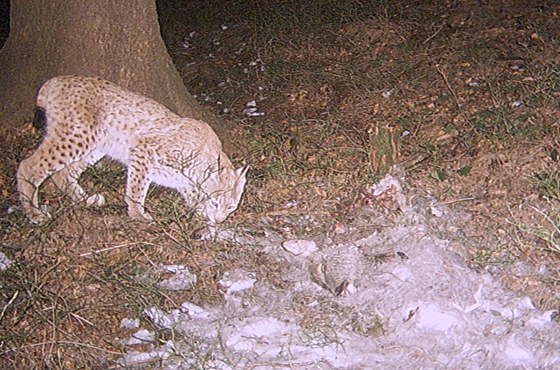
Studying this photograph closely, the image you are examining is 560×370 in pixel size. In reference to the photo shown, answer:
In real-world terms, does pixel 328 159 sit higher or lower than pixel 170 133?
lower

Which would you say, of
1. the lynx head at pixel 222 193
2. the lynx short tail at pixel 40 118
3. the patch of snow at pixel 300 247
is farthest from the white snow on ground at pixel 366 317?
the lynx short tail at pixel 40 118

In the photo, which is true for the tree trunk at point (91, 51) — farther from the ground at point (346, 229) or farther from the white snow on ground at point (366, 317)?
the white snow on ground at point (366, 317)

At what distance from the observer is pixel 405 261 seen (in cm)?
496

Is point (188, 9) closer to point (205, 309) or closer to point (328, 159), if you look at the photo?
point (328, 159)

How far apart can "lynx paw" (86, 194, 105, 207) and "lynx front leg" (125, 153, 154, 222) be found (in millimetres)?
180

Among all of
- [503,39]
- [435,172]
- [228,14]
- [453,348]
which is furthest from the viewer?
[228,14]

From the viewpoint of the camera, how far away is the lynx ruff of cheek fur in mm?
5477

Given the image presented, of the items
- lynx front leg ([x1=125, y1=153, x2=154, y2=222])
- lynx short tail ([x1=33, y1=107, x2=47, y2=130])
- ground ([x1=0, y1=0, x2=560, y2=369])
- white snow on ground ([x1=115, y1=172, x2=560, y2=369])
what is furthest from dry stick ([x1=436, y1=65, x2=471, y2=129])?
lynx short tail ([x1=33, y1=107, x2=47, y2=130])

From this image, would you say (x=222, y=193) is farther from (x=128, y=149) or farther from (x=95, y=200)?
(x=95, y=200)

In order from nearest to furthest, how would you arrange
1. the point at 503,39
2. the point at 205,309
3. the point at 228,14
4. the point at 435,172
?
the point at 205,309
the point at 435,172
the point at 503,39
the point at 228,14

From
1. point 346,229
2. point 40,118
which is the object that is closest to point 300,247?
point 346,229

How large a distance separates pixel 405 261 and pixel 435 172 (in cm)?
112

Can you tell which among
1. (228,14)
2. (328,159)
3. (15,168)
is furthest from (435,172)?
(228,14)

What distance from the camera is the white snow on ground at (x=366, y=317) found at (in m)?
4.27
